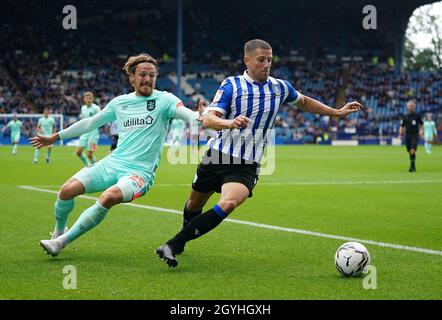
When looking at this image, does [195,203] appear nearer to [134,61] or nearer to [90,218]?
[90,218]

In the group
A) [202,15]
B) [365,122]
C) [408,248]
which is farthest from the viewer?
[202,15]

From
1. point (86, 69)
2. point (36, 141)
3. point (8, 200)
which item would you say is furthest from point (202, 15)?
point (36, 141)

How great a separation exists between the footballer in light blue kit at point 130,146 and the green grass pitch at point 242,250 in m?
0.50

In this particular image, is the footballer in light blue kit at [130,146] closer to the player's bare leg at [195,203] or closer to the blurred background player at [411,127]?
the player's bare leg at [195,203]

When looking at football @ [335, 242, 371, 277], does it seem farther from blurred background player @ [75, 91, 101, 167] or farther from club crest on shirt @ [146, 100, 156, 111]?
blurred background player @ [75, 91, 101, 167]

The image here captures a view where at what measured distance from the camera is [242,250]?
8.19 meters

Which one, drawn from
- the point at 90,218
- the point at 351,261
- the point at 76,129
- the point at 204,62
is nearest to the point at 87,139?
the point at 76,129

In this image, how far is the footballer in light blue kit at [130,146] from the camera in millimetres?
7469

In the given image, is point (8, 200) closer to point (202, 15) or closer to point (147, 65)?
point (147, 65)

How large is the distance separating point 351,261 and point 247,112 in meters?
1.83

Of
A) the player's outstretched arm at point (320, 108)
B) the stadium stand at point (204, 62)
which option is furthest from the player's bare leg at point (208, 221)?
the stadium stand at point (204, 62)

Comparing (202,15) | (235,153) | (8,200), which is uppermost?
(202,15)

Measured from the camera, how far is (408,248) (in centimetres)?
824

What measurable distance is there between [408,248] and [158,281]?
3256 millimetres
